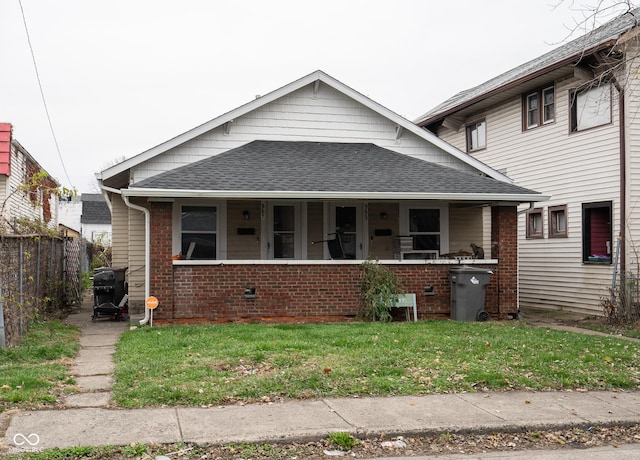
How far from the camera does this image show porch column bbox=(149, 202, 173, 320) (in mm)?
13109

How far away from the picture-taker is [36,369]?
27.1 feet

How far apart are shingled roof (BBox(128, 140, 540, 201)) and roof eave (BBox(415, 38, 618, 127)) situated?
10.6ft

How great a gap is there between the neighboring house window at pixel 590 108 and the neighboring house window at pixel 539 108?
0.86 metres

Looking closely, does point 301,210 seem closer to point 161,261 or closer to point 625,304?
point 161,261

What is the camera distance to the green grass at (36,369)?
22.5 ft

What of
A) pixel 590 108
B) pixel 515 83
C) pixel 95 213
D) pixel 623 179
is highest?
pixel 515 83

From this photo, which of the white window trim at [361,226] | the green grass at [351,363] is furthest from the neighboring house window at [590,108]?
the green grass at [351,363]

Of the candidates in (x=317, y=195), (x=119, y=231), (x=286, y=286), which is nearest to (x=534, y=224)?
(x=317, y=195)

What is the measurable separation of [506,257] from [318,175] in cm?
444

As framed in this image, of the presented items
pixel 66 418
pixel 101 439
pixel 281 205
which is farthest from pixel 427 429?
pixel 281 205

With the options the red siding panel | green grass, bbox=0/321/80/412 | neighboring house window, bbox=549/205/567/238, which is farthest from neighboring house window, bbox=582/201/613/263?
the red siding panel

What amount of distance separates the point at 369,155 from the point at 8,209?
34.9 ft

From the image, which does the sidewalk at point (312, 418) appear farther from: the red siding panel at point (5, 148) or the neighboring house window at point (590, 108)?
the red siding panel at point (5, 148)

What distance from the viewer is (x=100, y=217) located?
170 feet
